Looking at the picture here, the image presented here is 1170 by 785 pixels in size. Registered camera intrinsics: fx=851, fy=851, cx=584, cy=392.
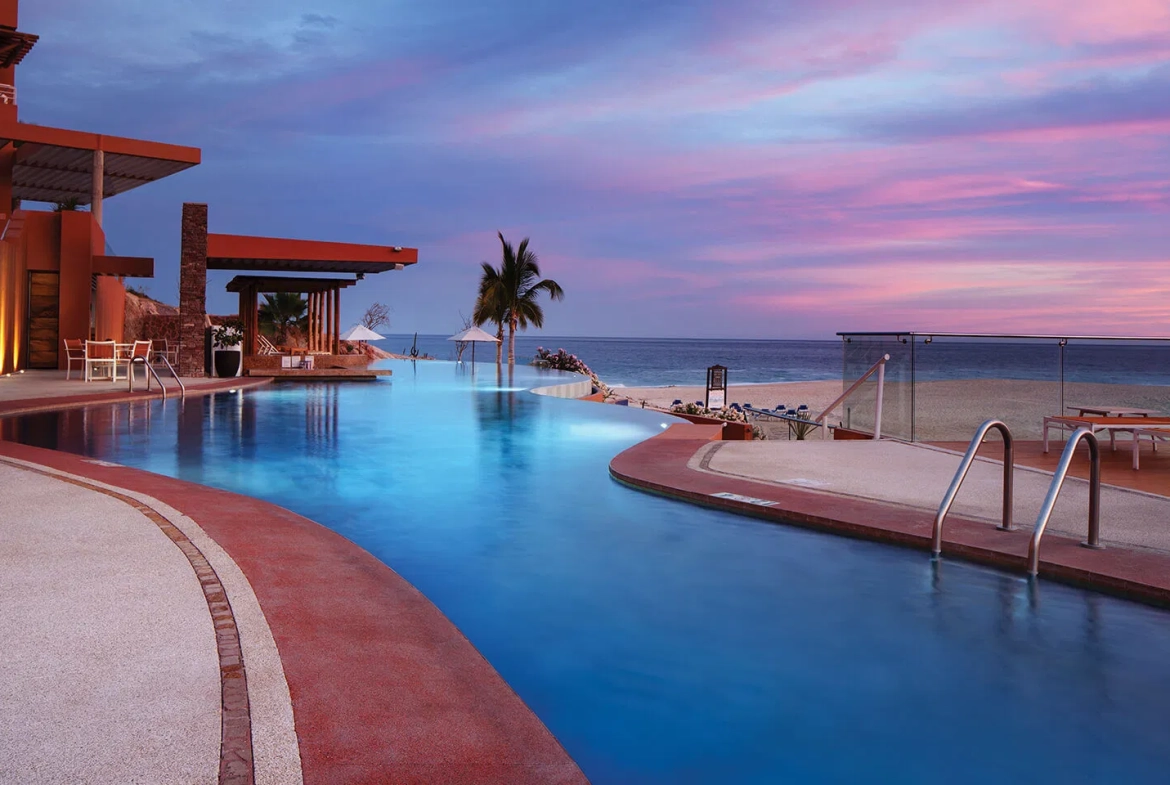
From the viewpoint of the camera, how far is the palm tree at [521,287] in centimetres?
2670

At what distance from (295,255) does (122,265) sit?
13.4 feet

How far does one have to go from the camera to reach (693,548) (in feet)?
18.3

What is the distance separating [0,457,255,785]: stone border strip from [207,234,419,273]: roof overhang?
16.9 metres

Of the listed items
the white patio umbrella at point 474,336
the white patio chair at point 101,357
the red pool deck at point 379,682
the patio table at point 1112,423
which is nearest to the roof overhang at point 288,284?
the white patio umbrella at point 474,336

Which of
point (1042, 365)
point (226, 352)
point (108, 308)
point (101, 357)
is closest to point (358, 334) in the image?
point (108, 308)

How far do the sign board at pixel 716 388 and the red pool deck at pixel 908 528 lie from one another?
10521 millimetres

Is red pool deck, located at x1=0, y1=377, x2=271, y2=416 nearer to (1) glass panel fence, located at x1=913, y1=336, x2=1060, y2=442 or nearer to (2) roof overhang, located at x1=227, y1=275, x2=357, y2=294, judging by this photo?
(2) roof overhang, located at x1=227, y1=275, x2=357, y2=294

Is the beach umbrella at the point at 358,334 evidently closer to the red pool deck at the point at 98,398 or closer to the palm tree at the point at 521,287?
the palm tree at the point at 521,287

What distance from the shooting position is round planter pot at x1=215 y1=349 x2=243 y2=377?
64.8 ft

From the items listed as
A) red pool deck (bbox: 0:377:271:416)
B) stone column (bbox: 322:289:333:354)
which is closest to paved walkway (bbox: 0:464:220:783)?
red pool deck (bbox: 0:377:271:416)

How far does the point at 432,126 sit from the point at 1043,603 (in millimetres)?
35660

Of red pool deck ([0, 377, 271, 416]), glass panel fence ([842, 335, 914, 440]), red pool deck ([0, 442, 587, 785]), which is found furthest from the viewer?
red pool deck ([0, 377, 271, 416])

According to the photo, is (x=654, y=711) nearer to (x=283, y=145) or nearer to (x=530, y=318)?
(x=530, y=318)

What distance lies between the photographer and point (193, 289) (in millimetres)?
19203
